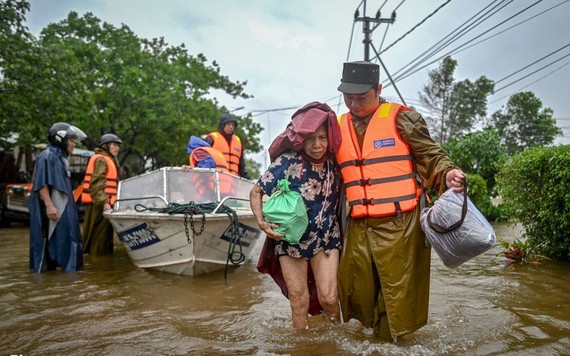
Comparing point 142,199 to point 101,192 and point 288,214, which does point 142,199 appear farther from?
point 288,214

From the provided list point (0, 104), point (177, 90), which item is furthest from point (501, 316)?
point (177, 90)

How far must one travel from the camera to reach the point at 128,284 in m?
6.25

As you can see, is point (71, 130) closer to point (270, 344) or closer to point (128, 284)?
point (128, 284)

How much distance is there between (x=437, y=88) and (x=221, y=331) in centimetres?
3694

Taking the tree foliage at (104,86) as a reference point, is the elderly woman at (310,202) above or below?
below

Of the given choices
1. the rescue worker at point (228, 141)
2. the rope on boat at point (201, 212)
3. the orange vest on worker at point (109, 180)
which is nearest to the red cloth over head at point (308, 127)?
the rope on boat at point (201, 212)

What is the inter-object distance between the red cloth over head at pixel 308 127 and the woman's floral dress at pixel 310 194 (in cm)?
12

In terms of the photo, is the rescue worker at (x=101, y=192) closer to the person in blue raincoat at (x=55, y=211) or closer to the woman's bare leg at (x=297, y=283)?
the person in blue raincoat at (x=55, y=211)

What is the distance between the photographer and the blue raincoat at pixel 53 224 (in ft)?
21.7

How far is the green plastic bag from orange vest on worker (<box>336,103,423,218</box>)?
403mm

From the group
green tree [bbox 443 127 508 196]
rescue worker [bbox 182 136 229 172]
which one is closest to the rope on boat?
rescue worker [bbox 182 136 229 172]

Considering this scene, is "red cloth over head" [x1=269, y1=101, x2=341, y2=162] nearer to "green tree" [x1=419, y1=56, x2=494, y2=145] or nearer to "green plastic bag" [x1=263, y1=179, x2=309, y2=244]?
"green plastic bag" [x1=263, y1=179, x2=309, y2=244]

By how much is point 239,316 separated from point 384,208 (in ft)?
6.72

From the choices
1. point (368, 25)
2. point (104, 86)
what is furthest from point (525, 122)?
point (104, 86)
